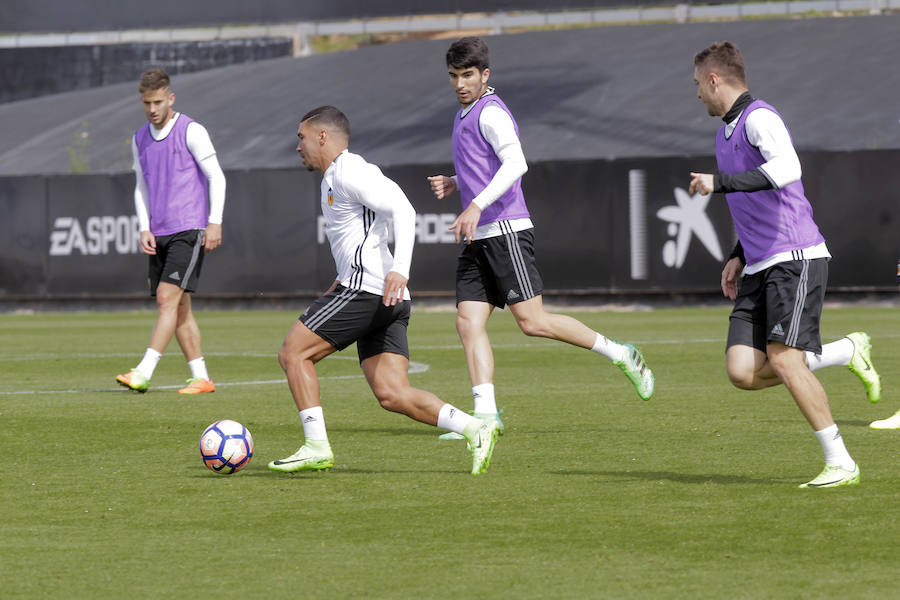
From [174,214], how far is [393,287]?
5.07m

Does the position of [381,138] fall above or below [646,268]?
above

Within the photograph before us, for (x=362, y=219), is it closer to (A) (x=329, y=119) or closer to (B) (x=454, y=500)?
(A) (x=329, y=119)

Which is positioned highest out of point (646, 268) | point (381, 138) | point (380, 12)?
point (380, 12)

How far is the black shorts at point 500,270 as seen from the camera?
8.95m

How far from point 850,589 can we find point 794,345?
6.54ft

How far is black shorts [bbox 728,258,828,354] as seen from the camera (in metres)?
6.80

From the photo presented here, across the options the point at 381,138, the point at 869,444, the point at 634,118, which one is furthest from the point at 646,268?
the point at 869,444

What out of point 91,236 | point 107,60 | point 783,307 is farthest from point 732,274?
point 107,60

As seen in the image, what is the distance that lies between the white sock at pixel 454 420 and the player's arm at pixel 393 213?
62 cm

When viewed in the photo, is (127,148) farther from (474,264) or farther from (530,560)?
(530,560)

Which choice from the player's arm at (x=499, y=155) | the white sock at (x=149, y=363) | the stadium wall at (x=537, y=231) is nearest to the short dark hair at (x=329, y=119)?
the player's arm at (x=499, y=155)

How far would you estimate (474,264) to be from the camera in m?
9.09

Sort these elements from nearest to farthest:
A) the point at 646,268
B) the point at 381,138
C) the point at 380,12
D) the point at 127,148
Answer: the point at 646,268 → the point at 381,138 → the point at 127,148 → the point at 380,12

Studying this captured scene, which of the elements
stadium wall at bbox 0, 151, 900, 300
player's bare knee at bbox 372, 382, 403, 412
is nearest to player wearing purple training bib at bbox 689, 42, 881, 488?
player's bare knee at bbox 372, 382, 403, 412
